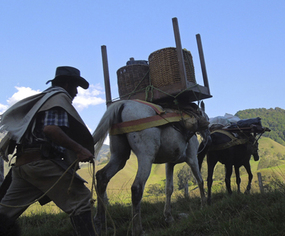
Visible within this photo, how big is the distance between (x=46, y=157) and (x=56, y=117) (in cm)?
41

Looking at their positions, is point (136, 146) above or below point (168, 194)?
above

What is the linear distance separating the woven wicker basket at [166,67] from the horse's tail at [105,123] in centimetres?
101

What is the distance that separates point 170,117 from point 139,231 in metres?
1.81

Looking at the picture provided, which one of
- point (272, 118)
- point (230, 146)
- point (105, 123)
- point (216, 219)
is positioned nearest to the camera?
point (216, 219)

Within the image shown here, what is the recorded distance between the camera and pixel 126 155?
14.4ft

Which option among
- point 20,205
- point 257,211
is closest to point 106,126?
point 20,205

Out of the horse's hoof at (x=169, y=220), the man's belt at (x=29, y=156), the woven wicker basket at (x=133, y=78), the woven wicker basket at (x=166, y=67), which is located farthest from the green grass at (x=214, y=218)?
the woven wicker basket at (x=166, y=67)

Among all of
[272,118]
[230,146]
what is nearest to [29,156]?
[230,146]

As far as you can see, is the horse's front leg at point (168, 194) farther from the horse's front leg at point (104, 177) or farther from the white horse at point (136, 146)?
the horse's front leg at point (104, 177)

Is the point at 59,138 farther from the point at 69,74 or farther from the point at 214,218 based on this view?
the point at 214,218

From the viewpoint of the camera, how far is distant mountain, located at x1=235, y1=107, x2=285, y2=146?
117m

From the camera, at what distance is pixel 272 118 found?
438 feet

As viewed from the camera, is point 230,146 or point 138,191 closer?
point 138,191

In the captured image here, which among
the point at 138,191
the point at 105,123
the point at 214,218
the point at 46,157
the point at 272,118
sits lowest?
the point at 214,218
